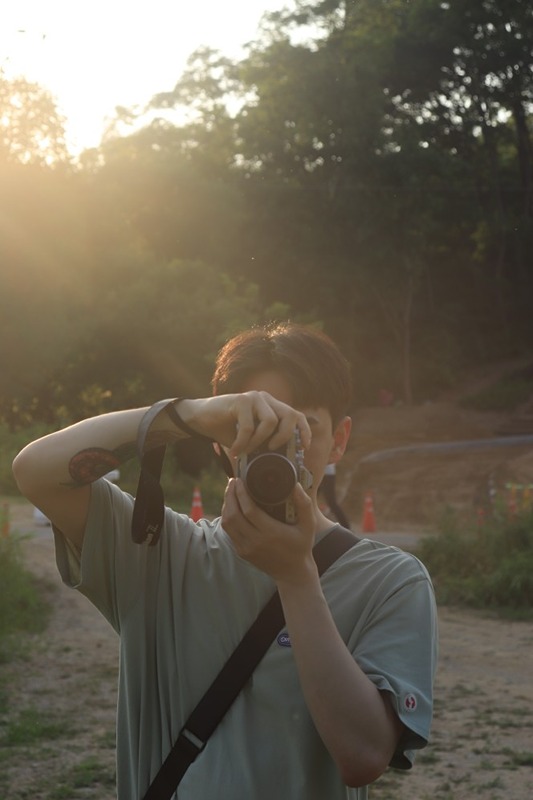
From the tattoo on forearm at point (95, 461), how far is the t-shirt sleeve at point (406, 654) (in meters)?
0.51

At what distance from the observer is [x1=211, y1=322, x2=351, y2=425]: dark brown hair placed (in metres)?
2.21

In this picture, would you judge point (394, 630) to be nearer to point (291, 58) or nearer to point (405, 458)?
point (405, 458)

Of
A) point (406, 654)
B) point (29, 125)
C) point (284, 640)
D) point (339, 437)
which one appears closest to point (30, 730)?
point (339, 437)

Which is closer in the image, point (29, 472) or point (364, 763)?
point (364, 763)

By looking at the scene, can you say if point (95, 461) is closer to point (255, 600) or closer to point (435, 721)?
point (255, 600)

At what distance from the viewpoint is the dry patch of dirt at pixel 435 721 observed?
571 cm

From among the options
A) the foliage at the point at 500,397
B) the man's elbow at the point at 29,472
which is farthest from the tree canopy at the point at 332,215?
the man's elbow at the point at 29,472

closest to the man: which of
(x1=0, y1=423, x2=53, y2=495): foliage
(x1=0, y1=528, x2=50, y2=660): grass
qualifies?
(x1=0, y1=528, x2=50, y2=660): grass

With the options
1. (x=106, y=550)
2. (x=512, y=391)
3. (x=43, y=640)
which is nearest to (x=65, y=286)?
(x=43, y=640)

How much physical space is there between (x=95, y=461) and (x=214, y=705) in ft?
1.53

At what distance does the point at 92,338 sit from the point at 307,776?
79.7 ft

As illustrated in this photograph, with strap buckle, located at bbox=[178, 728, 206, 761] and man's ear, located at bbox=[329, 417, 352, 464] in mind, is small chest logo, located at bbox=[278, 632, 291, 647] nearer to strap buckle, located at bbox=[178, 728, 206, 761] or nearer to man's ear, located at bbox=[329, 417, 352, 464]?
strap buckle, located at bbox=[178, 728, 206, 761]

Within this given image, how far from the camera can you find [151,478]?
2.15m

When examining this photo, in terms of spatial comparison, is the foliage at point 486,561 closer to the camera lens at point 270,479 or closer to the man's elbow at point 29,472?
the man's elbow at point 29,472
